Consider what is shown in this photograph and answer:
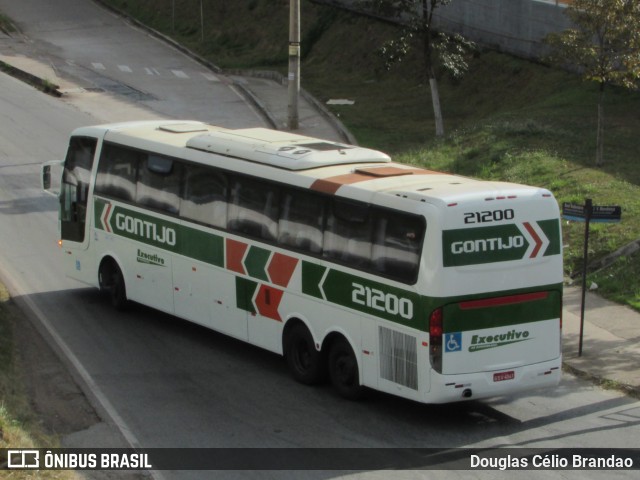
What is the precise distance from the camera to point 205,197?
16.2 meters

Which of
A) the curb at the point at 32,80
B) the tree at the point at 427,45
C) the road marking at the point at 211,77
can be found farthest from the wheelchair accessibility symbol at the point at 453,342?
the road marking at the point at 211,77

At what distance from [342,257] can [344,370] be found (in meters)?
1.48

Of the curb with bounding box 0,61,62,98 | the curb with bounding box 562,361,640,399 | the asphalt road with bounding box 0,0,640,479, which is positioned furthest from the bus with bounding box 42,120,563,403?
the curb with bounding box 0,61,62,98

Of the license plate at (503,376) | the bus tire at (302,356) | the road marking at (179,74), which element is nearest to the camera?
the license plate at (503,376)

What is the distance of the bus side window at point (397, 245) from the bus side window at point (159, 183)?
4455 millimetres

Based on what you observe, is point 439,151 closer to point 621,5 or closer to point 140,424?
point 621,5

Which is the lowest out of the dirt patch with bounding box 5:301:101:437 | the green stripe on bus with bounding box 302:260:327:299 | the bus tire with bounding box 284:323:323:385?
the dirt patch with bounding box 5:301:101:437

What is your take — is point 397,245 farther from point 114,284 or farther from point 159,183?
point 114,284

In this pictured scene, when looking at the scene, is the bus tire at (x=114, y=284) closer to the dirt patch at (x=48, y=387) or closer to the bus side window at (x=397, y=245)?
the dirt patch at (x=48, y=387)

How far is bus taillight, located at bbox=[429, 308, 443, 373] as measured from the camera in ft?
41.4

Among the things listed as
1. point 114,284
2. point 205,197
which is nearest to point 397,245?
point 205,197

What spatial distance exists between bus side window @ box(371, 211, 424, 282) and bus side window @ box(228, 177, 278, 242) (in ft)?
6.75

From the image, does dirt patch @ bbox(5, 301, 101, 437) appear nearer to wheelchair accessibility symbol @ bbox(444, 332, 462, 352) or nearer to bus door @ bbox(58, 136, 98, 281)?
bus door @ bbox(58, 136, 98, 281)

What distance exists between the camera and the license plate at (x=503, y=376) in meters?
13.0
